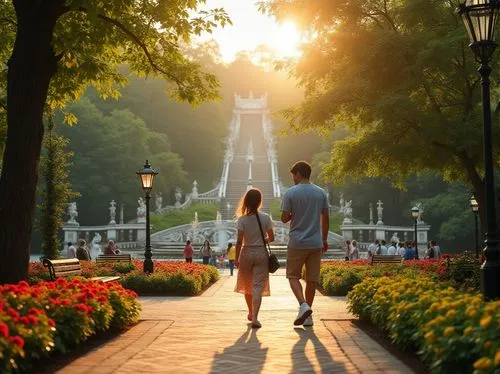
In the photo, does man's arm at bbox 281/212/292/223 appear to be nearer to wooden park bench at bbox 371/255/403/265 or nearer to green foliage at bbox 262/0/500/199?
green foliage at bbox 262/0/500/199

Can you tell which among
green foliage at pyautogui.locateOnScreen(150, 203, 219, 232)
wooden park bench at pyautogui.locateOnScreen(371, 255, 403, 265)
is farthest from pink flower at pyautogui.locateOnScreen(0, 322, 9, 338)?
green foliage at pyautogui.locateOnScreen(150, 203, 219, 232)

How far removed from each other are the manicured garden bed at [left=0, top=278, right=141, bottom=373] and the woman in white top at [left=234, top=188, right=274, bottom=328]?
1.36m

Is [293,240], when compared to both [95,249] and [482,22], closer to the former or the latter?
[482,22]

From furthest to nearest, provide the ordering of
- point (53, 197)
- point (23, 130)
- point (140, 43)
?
point (53, 197) < point (140, 43) < point (23, 130)

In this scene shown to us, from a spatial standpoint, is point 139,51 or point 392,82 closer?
point 139,51

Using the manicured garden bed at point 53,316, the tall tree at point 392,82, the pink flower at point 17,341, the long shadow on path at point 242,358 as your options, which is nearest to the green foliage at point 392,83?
the tall tree at point 392,82

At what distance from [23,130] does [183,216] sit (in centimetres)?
4562

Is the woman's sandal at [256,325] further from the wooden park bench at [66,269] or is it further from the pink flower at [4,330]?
the wooden park bench at [66,269]

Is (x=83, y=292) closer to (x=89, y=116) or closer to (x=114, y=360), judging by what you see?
(x=114, y=360)

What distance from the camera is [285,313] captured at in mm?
11281

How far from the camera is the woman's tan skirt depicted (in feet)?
30.6

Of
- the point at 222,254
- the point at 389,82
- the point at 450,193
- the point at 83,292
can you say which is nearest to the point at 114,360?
the point at 83,292

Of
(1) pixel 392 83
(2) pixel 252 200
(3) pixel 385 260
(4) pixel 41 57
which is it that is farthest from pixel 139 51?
(3) pixel 385 260

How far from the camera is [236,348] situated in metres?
7.56
